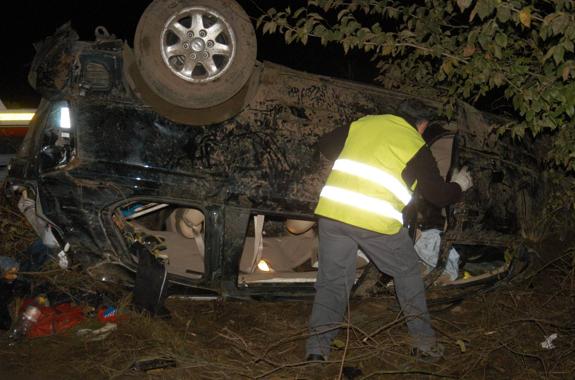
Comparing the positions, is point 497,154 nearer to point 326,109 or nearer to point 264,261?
point 326,109

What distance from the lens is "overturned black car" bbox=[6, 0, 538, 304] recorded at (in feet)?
12.1

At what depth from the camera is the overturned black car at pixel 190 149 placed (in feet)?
12.1

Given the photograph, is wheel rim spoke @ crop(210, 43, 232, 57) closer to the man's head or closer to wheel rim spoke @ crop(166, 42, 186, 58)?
wheel rim spoke @ crop(166, 42, 186, 58)

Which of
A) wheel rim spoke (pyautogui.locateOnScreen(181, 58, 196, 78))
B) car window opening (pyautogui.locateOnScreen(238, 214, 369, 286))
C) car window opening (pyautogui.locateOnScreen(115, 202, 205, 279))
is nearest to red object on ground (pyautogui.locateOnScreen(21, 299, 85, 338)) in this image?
car window opening (pyautogui.locateOnScreen(115, 202, 205, 279))

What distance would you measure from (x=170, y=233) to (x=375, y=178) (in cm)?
194

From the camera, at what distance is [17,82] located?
14.3 m

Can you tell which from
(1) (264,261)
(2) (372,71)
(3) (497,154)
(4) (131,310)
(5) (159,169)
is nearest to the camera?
(5) (159,169)

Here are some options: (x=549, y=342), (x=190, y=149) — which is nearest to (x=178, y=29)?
(x=190, y=149)

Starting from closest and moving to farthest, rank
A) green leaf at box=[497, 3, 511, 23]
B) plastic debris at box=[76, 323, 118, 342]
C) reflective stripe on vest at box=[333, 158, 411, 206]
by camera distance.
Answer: green leaf at box=[497, 3, 511, 23], reflective stripe on vest at box=[333, 158, 411, 206], plastic debris at box=[76, 323, 118, 342]

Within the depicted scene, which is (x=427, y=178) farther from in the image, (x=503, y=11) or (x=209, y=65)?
(x=209, y=65)

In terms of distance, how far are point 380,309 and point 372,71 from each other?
10.4 metres

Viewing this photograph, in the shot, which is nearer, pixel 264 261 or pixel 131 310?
pixel 131 310

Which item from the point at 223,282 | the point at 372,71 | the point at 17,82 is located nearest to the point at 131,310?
the point at 223,282

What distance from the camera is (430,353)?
12.0ft
